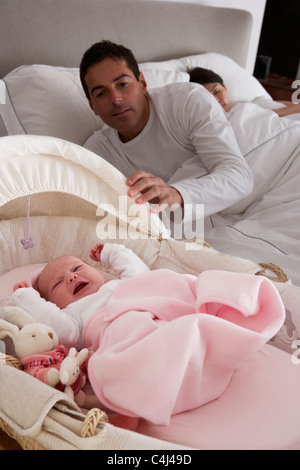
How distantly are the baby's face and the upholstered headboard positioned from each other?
94 cm

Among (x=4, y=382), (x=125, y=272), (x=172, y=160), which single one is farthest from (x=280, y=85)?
(x=4, y=382)

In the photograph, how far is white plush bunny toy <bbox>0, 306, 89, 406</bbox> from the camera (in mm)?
807

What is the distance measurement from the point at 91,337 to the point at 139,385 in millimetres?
254

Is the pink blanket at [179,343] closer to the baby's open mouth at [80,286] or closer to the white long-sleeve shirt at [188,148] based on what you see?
the baby's open mouth at [80,286]

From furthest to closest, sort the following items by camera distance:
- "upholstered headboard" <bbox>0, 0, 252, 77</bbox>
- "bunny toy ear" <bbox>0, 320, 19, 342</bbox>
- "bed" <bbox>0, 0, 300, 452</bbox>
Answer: "upholstered headboard" <bbox>0, 0, 252, 77</bbox> < "bunny toy ear" <bbox>0, 320, 19, 342</bbox> < "bed" <bbox>0, 0, 300, 452</bbox>

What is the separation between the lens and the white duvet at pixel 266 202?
129 cm

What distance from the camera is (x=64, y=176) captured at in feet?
3.85

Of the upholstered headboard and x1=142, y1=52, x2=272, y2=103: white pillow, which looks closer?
the upholstered headboard

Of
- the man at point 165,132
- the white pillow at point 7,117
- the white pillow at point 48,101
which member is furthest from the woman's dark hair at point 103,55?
the white pillow at point 7,117

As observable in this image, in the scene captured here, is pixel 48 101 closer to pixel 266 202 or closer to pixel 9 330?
pixel 266 202

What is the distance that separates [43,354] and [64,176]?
0.47 m

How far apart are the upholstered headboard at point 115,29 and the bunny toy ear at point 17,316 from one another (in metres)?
1.07

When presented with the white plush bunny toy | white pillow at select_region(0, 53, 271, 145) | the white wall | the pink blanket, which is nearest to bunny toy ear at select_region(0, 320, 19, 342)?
the white plush bunny toy

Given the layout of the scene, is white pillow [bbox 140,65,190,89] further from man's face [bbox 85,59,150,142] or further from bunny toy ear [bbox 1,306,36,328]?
bunny toy ear [bbox 1,306,36,328]
